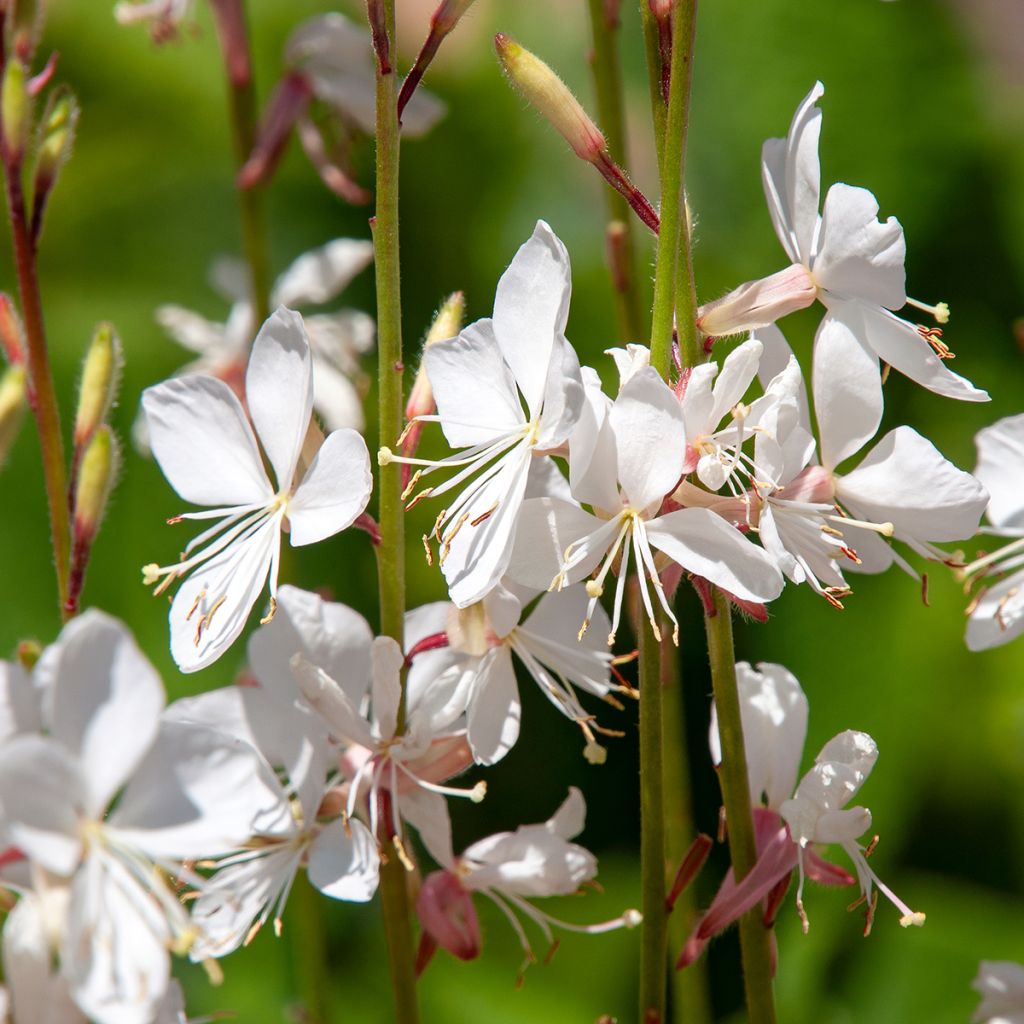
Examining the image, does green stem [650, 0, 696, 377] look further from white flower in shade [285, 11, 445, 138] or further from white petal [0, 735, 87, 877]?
white flower in shade [285, 11, 445, 138]

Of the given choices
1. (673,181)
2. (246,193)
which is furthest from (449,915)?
(246,193)

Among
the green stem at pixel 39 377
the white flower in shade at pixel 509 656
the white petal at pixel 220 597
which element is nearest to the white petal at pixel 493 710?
the white flower in shade at pixel 509 656

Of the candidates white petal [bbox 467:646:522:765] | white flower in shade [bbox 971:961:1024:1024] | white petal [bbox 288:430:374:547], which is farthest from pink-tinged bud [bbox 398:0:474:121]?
white flower in shade [bbox 971:961:1024:1024]

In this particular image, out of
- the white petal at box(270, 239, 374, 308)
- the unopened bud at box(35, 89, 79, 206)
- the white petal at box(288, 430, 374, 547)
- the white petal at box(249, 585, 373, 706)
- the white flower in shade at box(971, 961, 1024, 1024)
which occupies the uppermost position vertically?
the unopened bud at box(35, 89, 79, 206)

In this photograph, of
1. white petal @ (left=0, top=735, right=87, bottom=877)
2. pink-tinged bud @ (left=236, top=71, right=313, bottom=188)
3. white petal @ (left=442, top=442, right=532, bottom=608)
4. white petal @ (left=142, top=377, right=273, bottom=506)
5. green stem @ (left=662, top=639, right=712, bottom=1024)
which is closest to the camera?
white petal @ (left=0, top=735, right=87, bottom=877)

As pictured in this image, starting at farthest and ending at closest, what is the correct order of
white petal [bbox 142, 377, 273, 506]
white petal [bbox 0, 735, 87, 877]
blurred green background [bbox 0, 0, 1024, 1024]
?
blurred green background [bbox 0, 0, 1024, 1024] → white petal [bbox 142, 377, 273, 506] → white petal [bbox 0, 735, 87, 877]

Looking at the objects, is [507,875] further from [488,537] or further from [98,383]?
[98,383]

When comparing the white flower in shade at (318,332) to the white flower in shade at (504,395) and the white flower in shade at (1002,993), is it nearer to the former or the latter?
the white flower in shade at (504,395)
